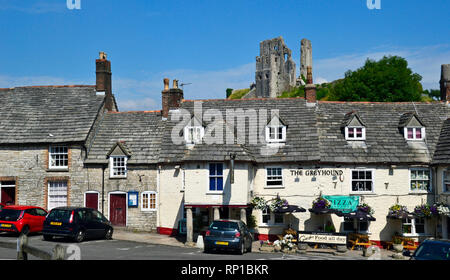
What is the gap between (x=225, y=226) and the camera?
23672 mm

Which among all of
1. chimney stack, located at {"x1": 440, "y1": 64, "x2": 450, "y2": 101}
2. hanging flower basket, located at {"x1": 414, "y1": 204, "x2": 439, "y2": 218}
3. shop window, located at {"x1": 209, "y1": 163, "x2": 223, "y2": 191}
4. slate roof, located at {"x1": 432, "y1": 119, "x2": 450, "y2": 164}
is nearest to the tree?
chimney stack, located at {"x1": 440, "y1": 64, "x2": 450, "y2": 101}

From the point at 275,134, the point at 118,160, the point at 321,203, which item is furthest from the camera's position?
the point at 118,160

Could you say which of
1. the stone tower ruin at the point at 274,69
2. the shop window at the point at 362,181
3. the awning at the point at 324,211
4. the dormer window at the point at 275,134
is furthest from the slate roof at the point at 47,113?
the stone tower ruin at the point at 274,69

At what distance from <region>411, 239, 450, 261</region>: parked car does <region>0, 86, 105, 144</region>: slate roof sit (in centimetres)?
2422

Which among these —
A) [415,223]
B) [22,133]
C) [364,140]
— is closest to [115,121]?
[22,133]

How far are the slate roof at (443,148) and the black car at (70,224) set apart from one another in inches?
822

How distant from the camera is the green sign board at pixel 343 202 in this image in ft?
103

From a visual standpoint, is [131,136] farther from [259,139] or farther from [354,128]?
[354,128]

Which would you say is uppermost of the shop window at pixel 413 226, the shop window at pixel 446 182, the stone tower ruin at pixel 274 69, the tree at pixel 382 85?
the stone tower ruin at pixel 274 69

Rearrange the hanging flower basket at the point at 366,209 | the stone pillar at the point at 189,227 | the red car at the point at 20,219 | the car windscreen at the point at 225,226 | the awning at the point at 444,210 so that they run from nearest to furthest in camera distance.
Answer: the car windscreen at the point at 225,226 → the red car at the point at 20,219 → the stone pillar at the point at 189,227 → the awning at the point at 444,210 → the hanging flower basket at the point at 366,209

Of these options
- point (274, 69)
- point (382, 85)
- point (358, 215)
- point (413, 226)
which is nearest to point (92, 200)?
point (358, 215)

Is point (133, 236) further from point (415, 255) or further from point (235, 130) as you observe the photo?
point (415, 255)

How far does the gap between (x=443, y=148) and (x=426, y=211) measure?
4.32 m

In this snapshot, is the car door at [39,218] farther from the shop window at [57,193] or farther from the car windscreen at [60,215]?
the shop window at [57,193]
